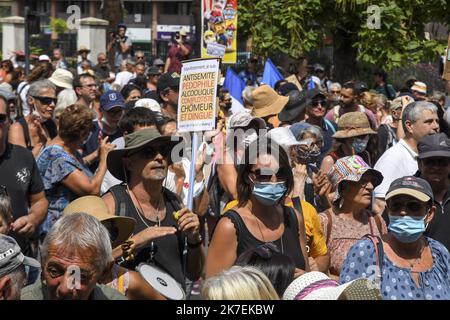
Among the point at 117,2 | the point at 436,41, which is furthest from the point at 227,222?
the point at 117,2

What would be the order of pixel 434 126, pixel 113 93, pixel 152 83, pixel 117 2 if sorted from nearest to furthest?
pixel 434 126, pixel 113 93, pixel 152 83, pixel 117 2

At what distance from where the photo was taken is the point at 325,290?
427 cm

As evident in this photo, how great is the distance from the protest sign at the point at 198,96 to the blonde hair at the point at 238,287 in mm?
2696

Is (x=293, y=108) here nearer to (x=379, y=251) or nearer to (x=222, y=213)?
(x=222, y=213)

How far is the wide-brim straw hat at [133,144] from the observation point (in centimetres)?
586

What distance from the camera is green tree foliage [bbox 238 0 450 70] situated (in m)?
15.3

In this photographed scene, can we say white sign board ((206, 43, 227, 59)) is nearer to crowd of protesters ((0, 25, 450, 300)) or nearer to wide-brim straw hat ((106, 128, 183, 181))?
crowd of protesters ((0, 25, 450, 300))

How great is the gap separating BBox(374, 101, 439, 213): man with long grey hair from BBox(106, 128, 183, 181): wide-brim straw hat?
2.09m

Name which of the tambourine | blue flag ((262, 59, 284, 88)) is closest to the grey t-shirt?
the tambourine

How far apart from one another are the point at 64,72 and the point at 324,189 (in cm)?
561

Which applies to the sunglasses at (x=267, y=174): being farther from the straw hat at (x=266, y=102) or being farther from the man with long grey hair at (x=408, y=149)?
the straw hat at (x=266, y=102)

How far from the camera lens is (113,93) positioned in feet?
30.8

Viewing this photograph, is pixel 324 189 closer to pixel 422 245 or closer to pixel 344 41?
pixel 422 245

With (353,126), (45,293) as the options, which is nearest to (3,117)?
(45,293)
